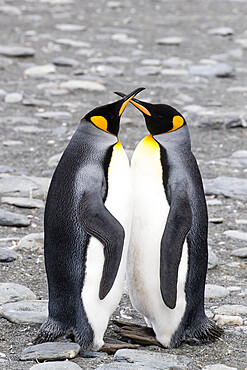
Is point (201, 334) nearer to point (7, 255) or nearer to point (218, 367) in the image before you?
point (218, 367)

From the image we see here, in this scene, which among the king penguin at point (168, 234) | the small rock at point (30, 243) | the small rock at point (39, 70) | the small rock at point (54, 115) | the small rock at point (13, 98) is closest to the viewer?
the king penguin at point (168, 234)

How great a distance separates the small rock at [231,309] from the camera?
279 centimetres

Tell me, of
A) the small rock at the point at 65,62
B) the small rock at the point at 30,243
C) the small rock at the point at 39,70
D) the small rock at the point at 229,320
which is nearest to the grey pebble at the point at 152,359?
the small rock at the point at 229,320

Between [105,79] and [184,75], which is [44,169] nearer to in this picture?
[105,79]

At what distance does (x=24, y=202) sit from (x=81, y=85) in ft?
9.36

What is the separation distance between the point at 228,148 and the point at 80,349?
321 cm

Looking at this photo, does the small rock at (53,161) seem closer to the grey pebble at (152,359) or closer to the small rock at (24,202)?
the small rock at (24,202)

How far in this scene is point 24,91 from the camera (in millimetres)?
6520

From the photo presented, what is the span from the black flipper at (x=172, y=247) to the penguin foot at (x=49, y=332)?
0.36 meters

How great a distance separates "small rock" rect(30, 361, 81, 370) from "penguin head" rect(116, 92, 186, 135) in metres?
0.81

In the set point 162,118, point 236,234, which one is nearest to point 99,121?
point 162,118

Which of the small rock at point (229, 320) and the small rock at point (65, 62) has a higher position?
the small rock at point (229, 320)

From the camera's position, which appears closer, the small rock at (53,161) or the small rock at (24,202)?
the small rock at (24,202)

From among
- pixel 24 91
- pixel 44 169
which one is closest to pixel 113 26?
pixel 24 91
